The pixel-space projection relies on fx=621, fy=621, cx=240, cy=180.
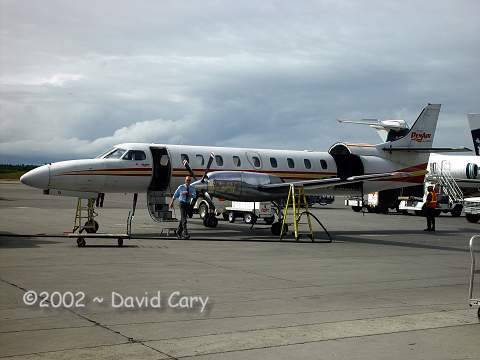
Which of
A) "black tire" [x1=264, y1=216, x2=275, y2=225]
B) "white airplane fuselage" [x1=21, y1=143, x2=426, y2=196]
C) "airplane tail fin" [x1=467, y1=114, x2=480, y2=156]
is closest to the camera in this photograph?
"white airplane fuselage" [x1=21, y1=143, x2=426, y2=196]

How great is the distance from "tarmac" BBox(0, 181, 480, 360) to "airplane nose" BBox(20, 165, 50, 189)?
2.81 meters

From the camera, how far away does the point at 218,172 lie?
21.9 metres

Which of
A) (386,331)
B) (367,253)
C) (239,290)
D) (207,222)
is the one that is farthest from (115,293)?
(207,222)

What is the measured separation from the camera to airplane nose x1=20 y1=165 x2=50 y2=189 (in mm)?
20891

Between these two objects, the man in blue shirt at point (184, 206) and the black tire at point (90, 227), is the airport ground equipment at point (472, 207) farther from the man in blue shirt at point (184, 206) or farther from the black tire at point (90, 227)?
the black tire at point (90, 227)

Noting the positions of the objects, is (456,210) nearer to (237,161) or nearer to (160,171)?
(237,161)

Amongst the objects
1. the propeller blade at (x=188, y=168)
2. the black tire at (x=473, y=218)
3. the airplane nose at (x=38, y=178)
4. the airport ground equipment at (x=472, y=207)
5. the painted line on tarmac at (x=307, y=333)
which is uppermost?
the propeller blade at (x=188, y=168)

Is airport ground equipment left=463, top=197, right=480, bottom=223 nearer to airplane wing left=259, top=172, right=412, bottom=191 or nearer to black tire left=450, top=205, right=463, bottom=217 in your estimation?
black tire left=450, top=205, right=463, bottom=217

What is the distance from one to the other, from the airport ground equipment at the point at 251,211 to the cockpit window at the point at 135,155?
624cm

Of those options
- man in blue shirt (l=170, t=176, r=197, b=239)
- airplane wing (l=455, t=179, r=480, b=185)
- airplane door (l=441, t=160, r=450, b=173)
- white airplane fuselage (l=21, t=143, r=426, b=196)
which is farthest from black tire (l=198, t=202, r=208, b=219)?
airplane wing (l=455, t=179, r=480, b=185)

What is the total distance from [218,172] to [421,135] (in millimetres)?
12535

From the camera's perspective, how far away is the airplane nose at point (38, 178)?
2089 centimetres

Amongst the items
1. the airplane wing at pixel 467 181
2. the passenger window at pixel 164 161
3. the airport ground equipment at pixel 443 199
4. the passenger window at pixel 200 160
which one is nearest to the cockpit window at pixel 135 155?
the passenger window at pixel 164 161

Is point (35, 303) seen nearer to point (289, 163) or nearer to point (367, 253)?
point (367, 253)
